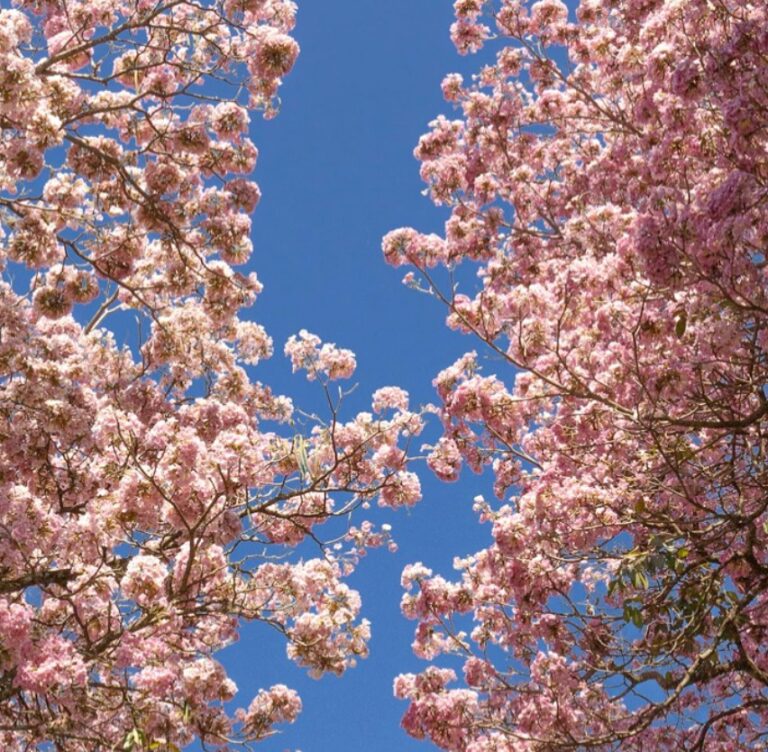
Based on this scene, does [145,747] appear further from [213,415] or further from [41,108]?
[41,108]

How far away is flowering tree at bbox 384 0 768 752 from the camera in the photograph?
21.3 ft

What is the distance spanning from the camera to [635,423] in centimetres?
785

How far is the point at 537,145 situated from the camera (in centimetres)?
1420

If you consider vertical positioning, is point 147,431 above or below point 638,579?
above

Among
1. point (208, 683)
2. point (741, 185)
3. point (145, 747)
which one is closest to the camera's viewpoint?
point (741, 185)

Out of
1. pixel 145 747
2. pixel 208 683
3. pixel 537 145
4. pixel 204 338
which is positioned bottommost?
pixel 145 747

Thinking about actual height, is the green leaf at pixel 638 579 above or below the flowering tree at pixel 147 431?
below

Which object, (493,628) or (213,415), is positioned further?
(493,628)

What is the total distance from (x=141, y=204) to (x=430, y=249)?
3.42m

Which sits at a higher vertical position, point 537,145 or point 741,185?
point 537,145

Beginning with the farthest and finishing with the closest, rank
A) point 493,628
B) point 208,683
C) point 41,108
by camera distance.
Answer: point 493,628, point 208,683, point 41,108

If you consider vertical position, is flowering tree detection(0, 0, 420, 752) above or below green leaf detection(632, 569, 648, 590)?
above

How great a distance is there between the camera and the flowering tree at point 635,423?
21.3ft

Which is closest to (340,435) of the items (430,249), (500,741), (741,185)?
(430,249)
